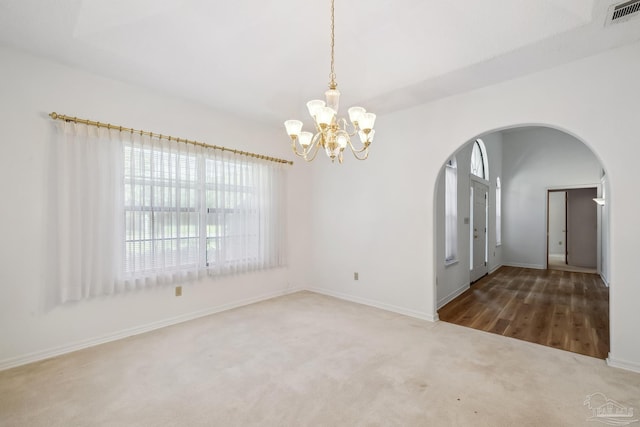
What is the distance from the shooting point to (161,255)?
3371 mm

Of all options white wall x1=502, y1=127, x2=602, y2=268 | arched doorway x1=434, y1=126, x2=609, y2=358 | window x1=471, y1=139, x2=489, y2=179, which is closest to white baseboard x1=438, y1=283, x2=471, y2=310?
arched doorway x1=434, y1=126, x2=609, y2=358

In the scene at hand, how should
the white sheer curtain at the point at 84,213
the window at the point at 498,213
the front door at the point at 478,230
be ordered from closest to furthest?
the white sheer curtain at the point at 84,213 < the front door at the point at 478,230 < the window at the point at 498,213

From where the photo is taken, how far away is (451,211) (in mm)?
4730

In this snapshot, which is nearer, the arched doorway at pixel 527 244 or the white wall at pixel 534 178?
the arched doorway at pixel 527 244

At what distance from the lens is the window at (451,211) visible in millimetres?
4586

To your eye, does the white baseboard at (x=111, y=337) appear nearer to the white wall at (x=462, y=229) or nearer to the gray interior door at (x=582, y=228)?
the white wall at (x=462, y=229)

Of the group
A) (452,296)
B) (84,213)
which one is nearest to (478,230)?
(452,296)

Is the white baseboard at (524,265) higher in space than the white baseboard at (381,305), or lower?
lower

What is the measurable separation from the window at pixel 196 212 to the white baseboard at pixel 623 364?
3.89 metres

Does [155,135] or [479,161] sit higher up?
[479,161]

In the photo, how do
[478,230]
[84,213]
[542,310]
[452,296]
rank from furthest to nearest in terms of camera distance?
1. [478,230]
2. [452,296]
3. [542,310]
4. [84,213]

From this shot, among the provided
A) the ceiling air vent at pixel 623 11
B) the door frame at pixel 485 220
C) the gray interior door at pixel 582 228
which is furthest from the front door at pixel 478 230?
the ceiling air vent at pixel 623 11

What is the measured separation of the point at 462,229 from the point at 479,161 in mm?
2186
